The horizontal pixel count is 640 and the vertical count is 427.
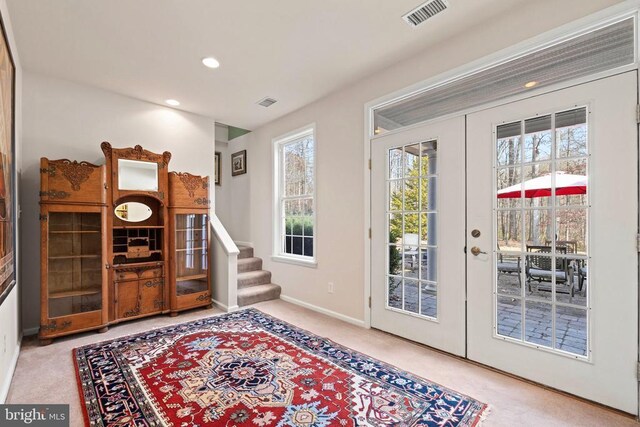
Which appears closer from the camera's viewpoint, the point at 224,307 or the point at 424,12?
the point at 424,12

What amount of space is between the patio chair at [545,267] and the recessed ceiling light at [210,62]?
10.6ft

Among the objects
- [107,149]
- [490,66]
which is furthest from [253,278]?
[490,66]

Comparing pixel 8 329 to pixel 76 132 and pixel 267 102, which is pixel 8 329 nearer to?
pixel 76 132

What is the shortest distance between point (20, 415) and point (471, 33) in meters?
4.14

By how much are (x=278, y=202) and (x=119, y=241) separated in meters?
2.15

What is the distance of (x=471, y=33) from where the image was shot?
8.27ft

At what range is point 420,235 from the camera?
114 inches

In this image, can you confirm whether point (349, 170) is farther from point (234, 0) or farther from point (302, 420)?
point (302, 420)

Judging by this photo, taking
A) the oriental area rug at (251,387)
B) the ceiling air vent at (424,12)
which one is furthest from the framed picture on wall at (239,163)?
the ceiling air vent at (424,12)

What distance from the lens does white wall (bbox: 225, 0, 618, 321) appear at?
7.47ft

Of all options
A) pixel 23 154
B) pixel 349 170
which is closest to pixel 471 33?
pixel 349 170

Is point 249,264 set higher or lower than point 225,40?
lower

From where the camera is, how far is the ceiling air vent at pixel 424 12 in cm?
222

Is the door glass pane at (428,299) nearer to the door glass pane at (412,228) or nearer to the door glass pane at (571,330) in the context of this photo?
the door glass pane at (412,228)
